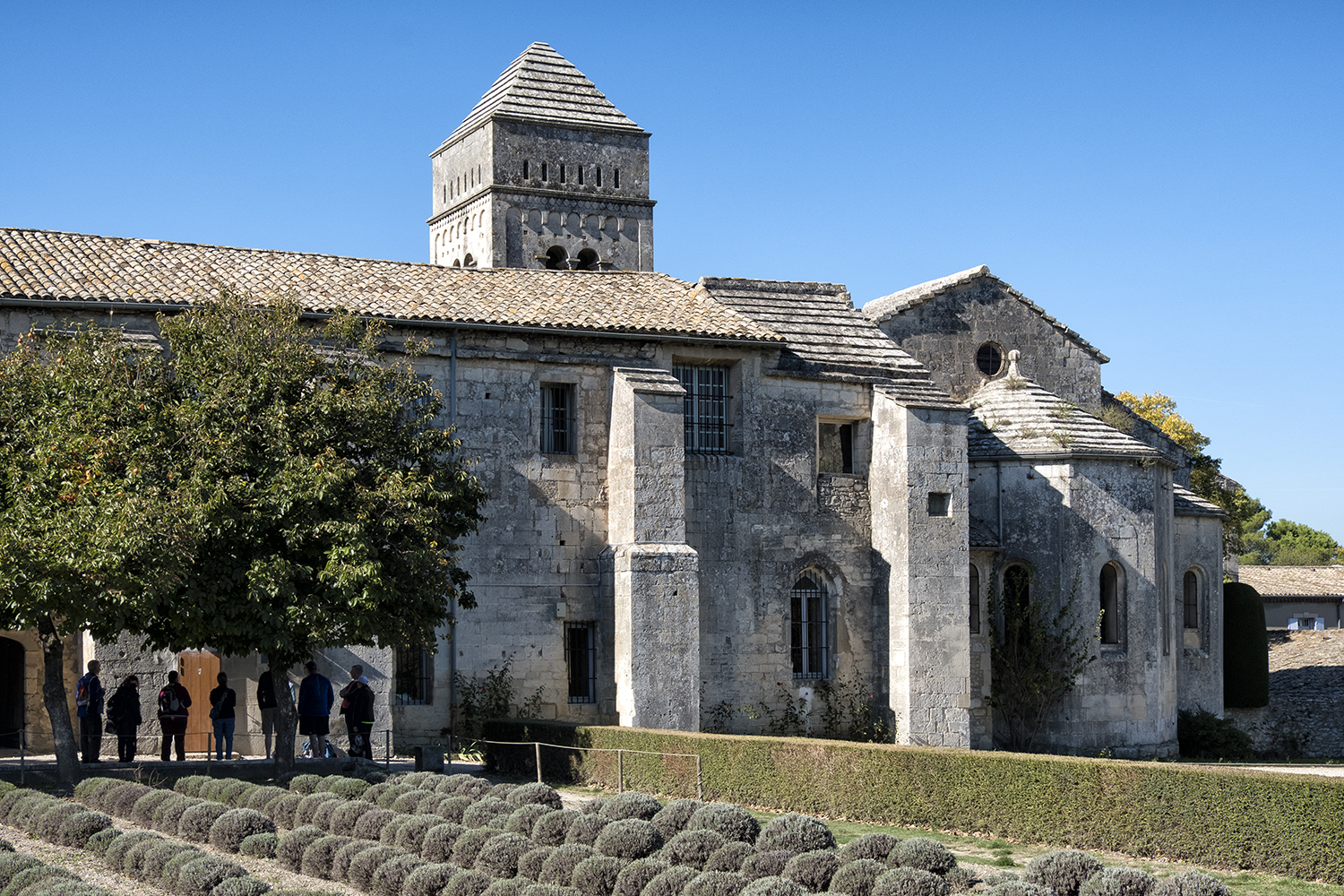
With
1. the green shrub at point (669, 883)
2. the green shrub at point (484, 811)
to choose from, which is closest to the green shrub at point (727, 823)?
the green shrub at point (669, 883)

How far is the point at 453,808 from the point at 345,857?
7.31ft

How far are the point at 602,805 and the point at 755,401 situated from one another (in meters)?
12.7

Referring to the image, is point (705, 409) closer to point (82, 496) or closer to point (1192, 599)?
point (82, 496)

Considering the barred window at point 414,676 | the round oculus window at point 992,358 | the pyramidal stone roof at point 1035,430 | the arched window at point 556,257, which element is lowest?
the barred window at point 414,676

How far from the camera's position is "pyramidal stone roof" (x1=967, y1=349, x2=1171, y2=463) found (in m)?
28.3

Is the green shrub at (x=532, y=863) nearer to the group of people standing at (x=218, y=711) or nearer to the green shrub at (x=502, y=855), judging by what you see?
the green shrub at (x=502, y=855)

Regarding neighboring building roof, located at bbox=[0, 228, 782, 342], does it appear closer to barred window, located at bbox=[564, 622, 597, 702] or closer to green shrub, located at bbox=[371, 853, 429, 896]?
barred window, located at bbox=[564, 622, 597, 702]

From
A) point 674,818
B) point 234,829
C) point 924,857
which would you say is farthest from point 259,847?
point 924,857

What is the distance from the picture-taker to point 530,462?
991 inches

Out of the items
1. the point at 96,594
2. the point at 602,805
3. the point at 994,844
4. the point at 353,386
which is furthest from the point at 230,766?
the point at 994,844

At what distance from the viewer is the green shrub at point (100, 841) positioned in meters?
14.4

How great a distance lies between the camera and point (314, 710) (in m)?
21.9

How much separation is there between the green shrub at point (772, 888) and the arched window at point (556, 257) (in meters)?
33.3

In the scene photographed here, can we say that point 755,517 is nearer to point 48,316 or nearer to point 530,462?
point 530,462
